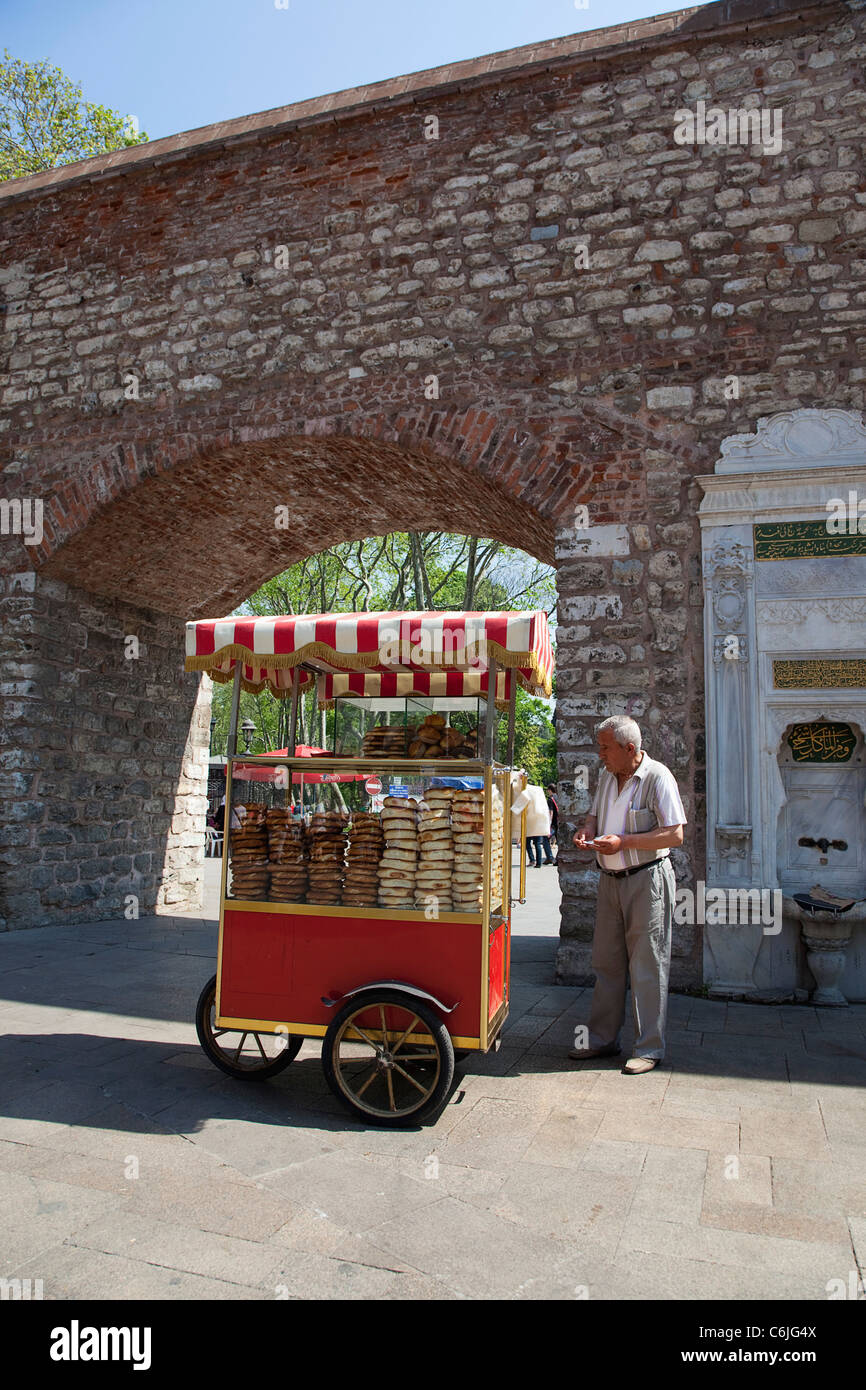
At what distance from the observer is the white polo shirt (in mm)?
4453

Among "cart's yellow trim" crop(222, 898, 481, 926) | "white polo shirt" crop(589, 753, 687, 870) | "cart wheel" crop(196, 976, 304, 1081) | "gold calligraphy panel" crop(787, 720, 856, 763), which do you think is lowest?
"cart wheel" crop(196, 976, 304, 1081)

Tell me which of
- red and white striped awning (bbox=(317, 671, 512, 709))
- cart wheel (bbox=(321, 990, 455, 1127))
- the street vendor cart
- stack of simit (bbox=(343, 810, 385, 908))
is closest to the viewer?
cart wheel (bbox=(321, 990, 455, 1127))

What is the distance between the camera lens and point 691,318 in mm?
6766

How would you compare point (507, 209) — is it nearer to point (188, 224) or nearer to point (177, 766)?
point (188, 224)

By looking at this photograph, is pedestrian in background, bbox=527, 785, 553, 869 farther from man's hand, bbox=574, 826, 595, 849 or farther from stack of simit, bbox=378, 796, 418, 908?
stack of simit, bbox=378, 796, 418, 908

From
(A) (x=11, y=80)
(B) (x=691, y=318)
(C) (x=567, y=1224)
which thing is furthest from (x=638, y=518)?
(A) (x=11, y=80)

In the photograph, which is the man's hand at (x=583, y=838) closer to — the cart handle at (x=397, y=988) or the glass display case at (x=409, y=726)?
the glass display case at (x=409, y=726)

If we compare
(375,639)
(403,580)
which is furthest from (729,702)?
(403,580)

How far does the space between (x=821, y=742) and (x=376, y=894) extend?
3660mm

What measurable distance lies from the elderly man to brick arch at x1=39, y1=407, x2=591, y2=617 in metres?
2.90

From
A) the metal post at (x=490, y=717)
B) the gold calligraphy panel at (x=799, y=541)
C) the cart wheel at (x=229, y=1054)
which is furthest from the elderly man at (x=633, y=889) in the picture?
the gold calligraphy panel at (x=799, y=541)

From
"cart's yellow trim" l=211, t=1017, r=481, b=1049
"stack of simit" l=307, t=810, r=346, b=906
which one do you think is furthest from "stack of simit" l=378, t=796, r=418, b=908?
"cart's yellow trim" l=211, t=1017, r=481, b=1049

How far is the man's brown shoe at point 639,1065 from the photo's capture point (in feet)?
14.4

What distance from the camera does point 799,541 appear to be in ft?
20.7
